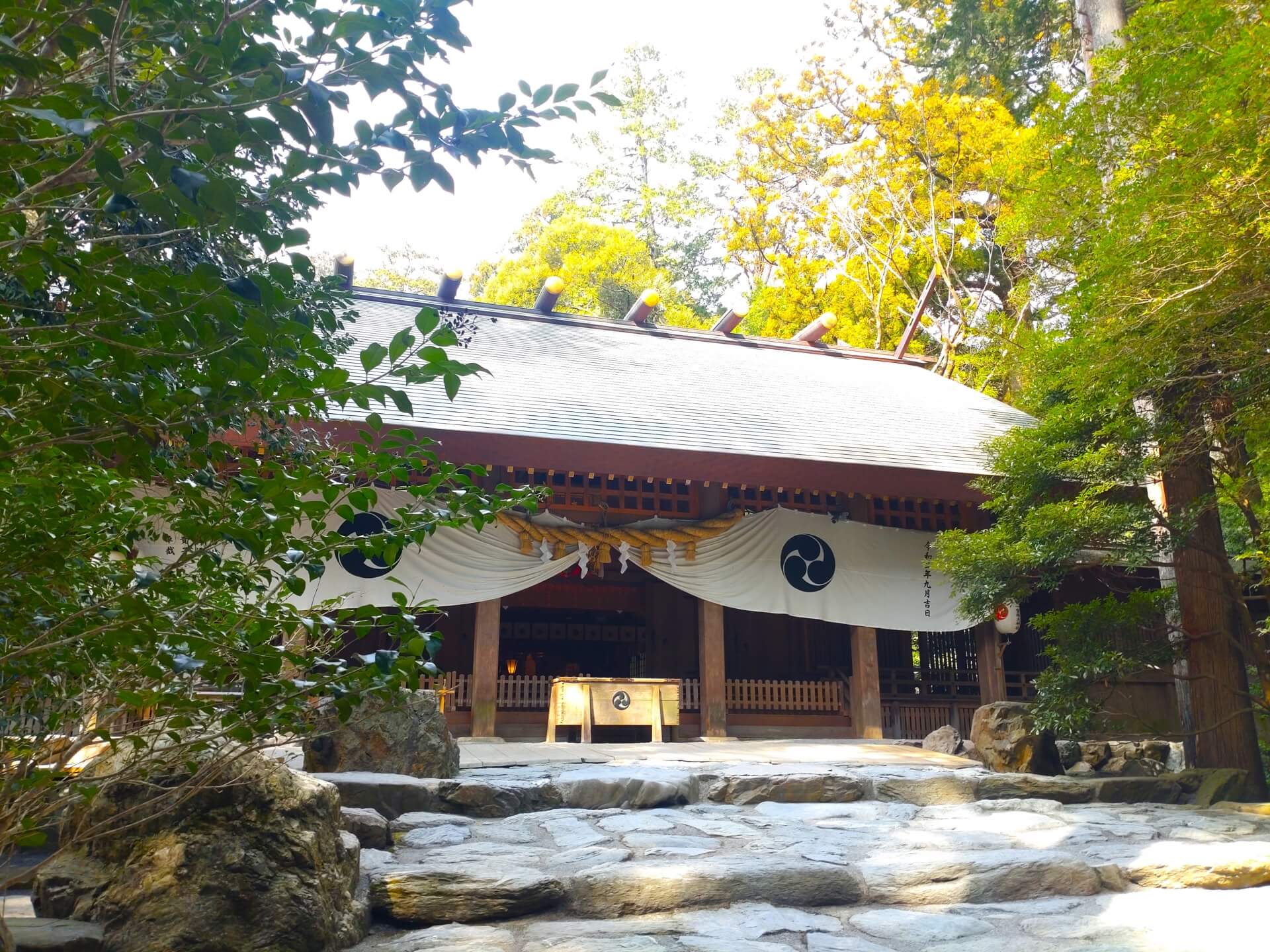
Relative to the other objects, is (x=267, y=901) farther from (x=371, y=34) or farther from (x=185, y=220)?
(x=371, y=34)

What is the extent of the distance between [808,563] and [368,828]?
24.1 feet

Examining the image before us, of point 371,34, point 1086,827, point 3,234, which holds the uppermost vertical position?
point 371,34

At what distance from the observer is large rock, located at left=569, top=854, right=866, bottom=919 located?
4012 millimetres

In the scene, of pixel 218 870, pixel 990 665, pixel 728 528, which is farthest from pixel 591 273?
pixel 218 870

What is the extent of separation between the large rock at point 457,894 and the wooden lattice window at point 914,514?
845cm

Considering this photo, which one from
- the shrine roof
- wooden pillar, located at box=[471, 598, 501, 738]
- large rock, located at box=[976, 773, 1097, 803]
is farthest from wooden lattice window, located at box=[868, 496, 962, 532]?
large rock, located at box=[976, 773, 1097, 803]

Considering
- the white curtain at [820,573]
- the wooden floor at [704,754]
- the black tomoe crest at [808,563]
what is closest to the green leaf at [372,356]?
the wooden floor at [704,754]

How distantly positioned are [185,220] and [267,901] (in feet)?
7.85

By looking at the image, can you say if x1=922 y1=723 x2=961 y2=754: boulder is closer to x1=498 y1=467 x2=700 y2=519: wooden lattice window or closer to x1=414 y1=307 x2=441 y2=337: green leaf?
x1=498 y1=467 x2=700 y2=519: wooden lattice window

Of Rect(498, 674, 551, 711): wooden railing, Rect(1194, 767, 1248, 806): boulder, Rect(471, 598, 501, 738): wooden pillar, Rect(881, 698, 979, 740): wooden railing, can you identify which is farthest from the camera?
Rect(881, 698, 979, 740): wooden railing

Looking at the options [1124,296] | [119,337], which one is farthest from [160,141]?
[1124,296]

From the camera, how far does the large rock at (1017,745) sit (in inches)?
291

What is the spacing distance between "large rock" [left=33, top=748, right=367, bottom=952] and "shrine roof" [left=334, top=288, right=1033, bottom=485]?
4935 mm

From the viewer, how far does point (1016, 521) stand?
26.4 ft
